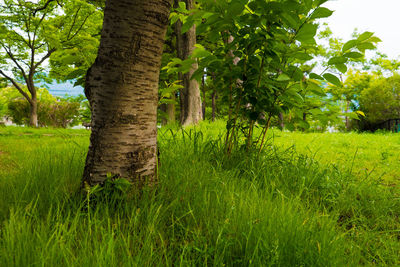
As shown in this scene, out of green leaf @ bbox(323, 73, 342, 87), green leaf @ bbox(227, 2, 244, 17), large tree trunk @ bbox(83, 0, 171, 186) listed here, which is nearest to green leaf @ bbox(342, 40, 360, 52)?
green leaf @ bbox(323, 73, 342, 87)

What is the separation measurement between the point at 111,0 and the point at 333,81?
191 cm

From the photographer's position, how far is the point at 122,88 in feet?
5.78

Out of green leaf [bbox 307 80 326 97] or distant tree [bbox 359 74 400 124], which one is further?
distant tree [bbox 359 74 400 124]

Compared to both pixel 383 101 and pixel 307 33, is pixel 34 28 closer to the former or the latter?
pixel 307 33

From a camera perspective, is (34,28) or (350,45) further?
(34,28)

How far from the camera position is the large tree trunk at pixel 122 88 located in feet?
5.76

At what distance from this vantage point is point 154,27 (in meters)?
1.84

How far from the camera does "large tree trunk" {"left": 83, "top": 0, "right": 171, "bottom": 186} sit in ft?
5.76

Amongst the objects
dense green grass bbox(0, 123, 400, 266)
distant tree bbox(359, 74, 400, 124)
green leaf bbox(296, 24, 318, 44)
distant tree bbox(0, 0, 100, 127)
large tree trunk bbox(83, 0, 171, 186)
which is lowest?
dense green grass bbox(0, 123, 400, 266)

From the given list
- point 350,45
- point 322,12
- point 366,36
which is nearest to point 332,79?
point 350,45

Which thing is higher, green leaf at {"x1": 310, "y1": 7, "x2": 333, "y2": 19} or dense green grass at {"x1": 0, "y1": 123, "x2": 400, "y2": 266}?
green leaf at {"x1": 310, "y1": 7, "x2": 333, "y2": 19}

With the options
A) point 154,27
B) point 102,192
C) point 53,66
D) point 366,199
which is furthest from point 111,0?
point 53,66

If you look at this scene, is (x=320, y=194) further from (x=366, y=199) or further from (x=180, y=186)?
(x=180, y=186)

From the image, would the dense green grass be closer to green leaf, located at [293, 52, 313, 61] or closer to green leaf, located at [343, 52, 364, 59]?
green leaf, located at [293, 52, 313, 61]
